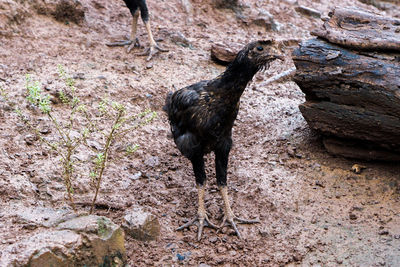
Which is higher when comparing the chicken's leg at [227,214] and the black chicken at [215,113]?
the black chicken at [215,113]

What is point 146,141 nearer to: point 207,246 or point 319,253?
point 207,246

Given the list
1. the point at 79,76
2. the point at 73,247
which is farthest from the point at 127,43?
the point at 73,247

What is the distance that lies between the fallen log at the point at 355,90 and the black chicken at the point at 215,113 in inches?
46.0

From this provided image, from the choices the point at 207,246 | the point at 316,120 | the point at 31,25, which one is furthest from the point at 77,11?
the point at 207,246

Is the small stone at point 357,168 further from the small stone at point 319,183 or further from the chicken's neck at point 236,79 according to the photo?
the chicken's neck at point 236,79

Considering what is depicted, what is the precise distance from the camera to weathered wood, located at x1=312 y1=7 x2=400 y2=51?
5027 mm

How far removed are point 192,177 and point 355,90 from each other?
6.63 feet

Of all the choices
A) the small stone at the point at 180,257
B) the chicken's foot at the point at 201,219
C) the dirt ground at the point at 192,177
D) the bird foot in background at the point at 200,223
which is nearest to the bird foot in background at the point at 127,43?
the dirt ground at the point at 192,177

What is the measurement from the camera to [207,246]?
448 cm

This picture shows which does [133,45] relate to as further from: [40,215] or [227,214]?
[40,215]

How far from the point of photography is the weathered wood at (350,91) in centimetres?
483

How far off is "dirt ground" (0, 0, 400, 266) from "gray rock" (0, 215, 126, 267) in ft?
1.06

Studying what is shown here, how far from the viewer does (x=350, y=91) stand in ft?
16.4

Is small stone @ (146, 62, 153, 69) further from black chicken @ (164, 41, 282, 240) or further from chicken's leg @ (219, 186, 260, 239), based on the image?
chicken's leg @ (219, 186, 260, 239)
